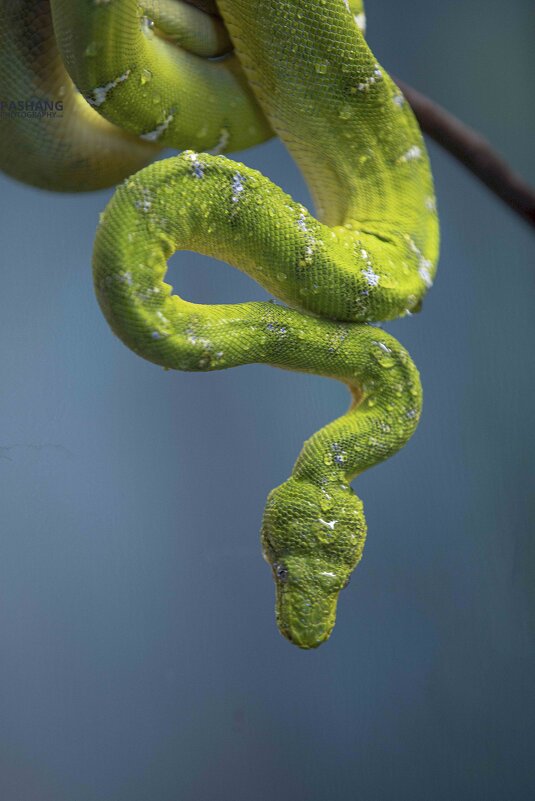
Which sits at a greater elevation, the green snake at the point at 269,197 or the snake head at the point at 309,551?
the green snake at the point at 269,197

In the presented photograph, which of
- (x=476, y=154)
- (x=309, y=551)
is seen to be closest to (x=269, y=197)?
(x=309, y=551)

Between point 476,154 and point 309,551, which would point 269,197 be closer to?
point 309,551

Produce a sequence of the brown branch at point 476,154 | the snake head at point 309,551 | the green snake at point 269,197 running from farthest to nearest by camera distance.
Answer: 1. the brown branch at point 476,154
2. the snake head at point 309,551
3. the green snake at point 269,197

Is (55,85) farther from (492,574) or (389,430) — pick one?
(492,574)

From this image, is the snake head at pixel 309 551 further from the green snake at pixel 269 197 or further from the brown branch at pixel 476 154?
the brown branch at pixel 476 154

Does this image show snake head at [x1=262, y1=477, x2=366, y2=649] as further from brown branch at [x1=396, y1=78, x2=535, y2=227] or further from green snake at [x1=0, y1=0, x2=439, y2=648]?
brown branch at [x1=396, y1=78, x2=535, y2=227]

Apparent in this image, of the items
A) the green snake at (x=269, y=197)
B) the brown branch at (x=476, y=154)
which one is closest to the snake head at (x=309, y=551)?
the green snake at (x=269, y=197)
